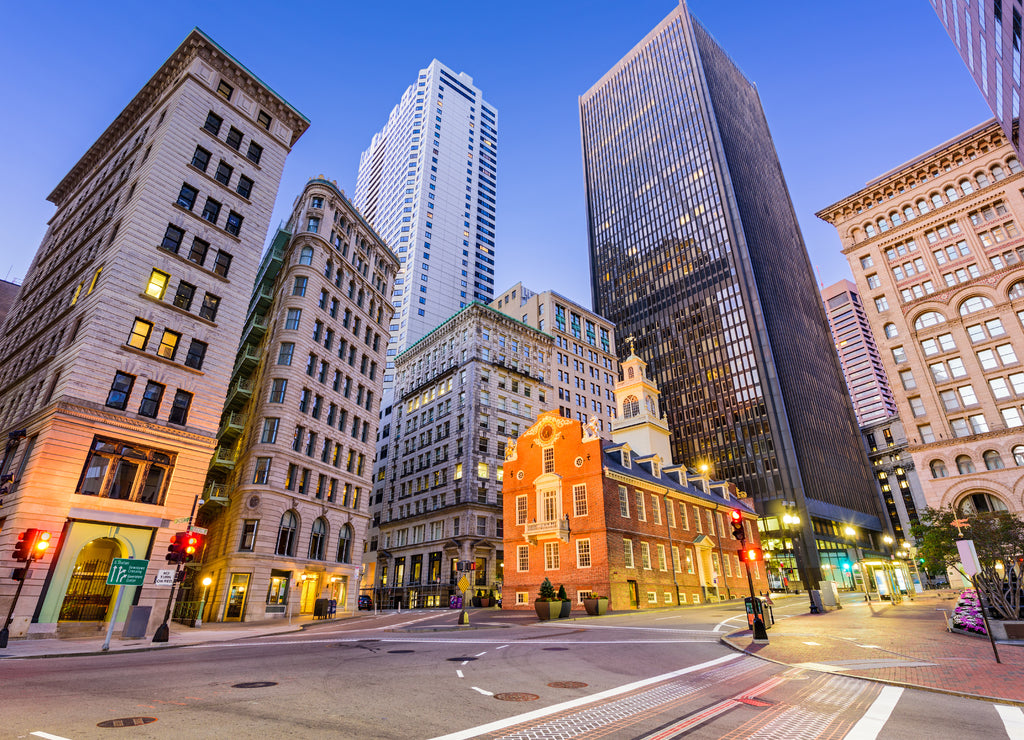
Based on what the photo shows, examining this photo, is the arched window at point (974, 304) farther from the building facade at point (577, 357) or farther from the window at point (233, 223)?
the window at point (233, 223)

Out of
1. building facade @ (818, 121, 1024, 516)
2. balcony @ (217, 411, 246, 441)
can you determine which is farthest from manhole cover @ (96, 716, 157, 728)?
building facade @ (818, 121, 1024, 516)

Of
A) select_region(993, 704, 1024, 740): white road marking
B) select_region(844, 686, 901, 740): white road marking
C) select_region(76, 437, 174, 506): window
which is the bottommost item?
select_region(844, 686, 901, 740): white road marking

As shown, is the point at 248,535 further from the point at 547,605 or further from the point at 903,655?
the point at 903,655

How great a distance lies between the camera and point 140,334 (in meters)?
28.1

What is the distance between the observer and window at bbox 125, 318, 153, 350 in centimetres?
2764

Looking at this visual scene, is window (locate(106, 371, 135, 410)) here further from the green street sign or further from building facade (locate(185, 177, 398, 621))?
the green street sign

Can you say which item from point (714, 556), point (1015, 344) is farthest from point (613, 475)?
point (1015, 344)

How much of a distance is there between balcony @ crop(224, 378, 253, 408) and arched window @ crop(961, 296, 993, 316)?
245 ft

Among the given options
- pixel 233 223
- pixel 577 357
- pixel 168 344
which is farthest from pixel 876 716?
pixel 577 357

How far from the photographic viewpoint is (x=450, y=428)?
216 ft

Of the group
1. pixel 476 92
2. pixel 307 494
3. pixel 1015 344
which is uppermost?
pixel 476 92

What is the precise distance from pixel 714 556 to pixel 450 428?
33.9m

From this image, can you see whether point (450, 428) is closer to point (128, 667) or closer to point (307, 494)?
point (307, 494)

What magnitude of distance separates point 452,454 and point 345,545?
A: 866 inches
